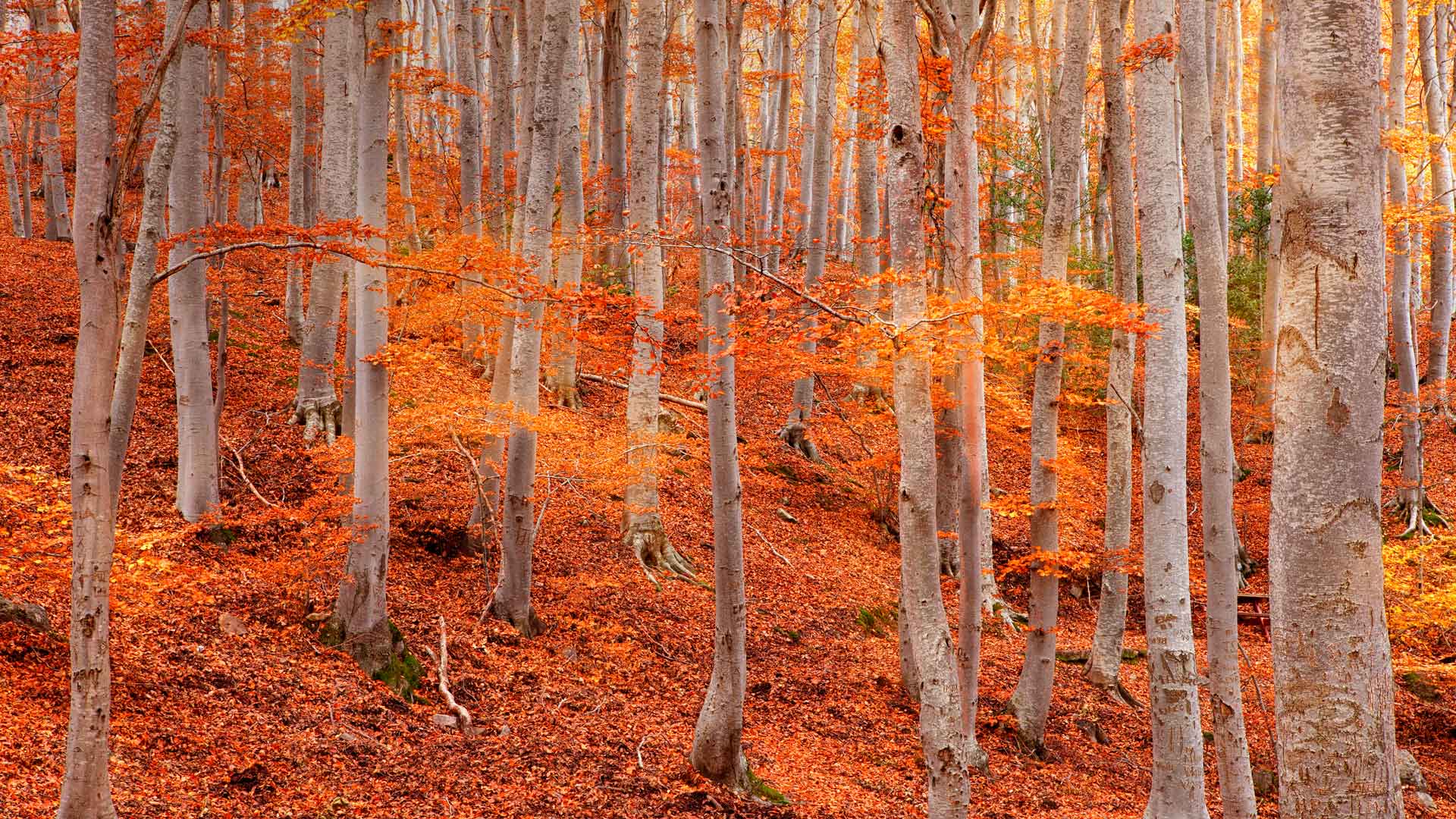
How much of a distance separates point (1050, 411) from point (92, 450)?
7.49m

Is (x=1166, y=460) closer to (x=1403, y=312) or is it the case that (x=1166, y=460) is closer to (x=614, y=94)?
(x=1403, y=312)

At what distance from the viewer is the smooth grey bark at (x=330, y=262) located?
845cm

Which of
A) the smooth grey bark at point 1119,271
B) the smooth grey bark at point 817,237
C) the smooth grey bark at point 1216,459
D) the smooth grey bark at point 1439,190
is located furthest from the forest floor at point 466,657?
the smooth grey bark at point 1439,190

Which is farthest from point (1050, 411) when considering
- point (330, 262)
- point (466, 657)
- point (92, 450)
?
point (92, 450)

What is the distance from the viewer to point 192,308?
325 inches

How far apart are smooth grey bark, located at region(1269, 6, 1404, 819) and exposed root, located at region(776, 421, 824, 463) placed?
14172 mm

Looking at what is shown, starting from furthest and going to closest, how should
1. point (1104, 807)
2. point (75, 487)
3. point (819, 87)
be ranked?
1. point (819, 87)
2. point (1104, 807)
3. point (75, 487)

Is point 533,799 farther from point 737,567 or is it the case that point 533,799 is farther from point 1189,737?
point 1189,737

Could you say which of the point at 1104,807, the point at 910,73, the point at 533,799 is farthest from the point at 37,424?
the point at 1104,807

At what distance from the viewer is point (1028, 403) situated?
51.0ft

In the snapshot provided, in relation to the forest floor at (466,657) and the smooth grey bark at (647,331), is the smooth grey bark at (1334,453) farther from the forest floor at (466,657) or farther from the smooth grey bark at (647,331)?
the smooth grey bark at (647,331)

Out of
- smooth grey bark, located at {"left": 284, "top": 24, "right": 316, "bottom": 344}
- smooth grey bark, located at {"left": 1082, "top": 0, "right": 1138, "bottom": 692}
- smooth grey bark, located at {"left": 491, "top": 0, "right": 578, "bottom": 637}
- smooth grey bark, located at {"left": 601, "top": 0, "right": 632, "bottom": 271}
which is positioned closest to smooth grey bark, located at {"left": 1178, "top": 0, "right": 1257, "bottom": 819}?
smooth grey bark, located at {"left": 1082, "top": 0, "right": 1138, "bottom": 692}

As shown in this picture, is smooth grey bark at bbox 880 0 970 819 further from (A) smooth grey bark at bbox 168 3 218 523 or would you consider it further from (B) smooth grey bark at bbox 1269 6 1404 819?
(A) smooth grey bark at bbox 168 3 218 523

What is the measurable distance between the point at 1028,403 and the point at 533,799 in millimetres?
11651
